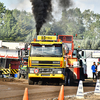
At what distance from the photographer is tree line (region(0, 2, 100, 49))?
107 meters

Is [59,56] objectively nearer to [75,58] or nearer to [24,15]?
[75,58]

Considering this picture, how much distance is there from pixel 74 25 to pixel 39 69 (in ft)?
387

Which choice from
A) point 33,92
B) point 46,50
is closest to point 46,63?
point 46,50

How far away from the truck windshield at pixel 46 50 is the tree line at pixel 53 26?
7580cm

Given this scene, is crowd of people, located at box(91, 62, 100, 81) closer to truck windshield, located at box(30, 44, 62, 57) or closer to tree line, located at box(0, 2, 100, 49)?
truck windshield, located at box(30, 44, 62, 57)

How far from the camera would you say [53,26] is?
118 metres

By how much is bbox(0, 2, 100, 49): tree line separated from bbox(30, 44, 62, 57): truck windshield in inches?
2984

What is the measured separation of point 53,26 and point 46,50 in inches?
3958

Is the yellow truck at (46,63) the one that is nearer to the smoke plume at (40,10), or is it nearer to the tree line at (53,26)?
the smoke plume at (40,10)

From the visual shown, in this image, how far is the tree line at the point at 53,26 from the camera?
10725cm

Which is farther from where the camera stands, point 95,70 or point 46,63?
point 95,70

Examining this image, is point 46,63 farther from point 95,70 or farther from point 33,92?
point 95,70

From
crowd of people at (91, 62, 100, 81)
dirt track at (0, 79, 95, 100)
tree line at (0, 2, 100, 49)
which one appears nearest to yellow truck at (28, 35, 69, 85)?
dirt track at (0, 79, 95, 100)

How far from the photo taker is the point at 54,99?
1170 cm
